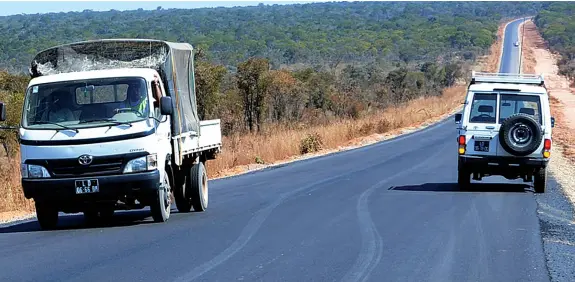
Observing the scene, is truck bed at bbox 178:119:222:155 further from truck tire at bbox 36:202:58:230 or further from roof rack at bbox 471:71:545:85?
roof rack at bbox 471:71:545:85

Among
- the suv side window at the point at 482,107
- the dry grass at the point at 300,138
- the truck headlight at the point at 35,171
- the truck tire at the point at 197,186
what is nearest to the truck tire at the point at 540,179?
the suv side window at the point at 482,107

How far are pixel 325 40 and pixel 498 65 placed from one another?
57830 mm

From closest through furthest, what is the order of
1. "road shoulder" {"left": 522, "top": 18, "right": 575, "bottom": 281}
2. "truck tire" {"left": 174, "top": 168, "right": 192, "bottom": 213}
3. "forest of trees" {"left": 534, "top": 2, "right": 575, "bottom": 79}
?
"road shoulder" {"left": 522, "top": 18, "right": 575, "bottom": 281} → "truck tire" {"left": 174, "top": 168, "right": 192, "bottom": 213} → "forest of trees" {"left": 534, "top": 2, "right": 575, "bottom": 79}

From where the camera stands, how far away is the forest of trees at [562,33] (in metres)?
99.8

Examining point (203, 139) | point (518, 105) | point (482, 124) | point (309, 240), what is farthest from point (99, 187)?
point (518, 105)

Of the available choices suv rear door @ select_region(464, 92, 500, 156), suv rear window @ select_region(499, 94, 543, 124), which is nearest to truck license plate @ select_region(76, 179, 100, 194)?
suv rear door @ select_region(464, 92, 500, 156)

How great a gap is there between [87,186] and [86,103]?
4.47ft

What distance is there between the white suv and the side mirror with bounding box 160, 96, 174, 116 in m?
7.54

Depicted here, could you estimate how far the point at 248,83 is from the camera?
38.8 m

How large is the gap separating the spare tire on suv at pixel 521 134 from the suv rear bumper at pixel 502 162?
181mm

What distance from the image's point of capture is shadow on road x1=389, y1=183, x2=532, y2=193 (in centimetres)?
1808

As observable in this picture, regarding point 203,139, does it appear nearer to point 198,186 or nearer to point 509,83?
point 198,186

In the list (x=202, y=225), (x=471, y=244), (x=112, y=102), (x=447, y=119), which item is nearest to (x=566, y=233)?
(x=471, y=244)

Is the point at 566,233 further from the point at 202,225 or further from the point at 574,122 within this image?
the point at 574,122
